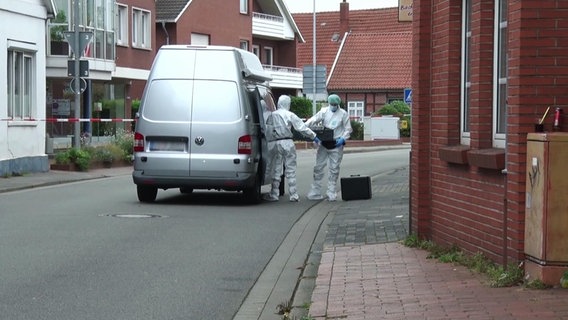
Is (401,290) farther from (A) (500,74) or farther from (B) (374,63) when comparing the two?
(B) (374,63)

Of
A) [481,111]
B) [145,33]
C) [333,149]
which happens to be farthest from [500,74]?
[145,33]

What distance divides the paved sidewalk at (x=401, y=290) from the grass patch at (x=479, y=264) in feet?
0.32

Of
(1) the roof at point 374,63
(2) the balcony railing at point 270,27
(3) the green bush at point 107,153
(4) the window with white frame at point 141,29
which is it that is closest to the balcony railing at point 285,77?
(2) the balcony railing at point 270,27

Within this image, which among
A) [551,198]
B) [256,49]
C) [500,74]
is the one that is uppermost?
[256,49]

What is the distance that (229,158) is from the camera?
1764cm

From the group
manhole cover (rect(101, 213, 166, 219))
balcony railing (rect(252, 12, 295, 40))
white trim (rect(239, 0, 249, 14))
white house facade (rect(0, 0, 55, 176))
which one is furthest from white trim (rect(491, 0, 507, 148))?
balcony railing (rect(252, 12, 295, 40))

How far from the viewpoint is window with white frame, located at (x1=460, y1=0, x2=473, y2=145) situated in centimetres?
1066

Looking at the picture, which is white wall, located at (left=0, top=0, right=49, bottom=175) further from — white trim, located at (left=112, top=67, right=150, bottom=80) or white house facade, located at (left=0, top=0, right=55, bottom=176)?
white trim, located at (left=112, top=67, right=150, bottom=80)

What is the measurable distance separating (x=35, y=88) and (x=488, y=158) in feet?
65.3

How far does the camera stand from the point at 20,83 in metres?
26.9

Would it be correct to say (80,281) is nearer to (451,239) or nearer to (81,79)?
(451,239)

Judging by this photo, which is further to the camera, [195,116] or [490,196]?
[195,116]

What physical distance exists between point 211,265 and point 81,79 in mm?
18464

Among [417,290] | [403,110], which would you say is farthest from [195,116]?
[403,110]
